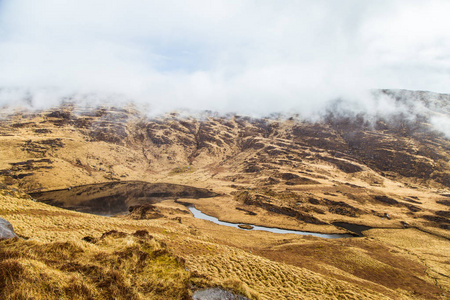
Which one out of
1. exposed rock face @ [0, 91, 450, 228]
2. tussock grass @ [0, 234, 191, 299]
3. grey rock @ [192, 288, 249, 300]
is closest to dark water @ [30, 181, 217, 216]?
exposed rock face @ [0, 91, 450, 228]

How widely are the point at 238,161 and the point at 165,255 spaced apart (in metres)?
144

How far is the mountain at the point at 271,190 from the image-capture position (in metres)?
20.9

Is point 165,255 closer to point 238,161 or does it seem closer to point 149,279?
point 149,279

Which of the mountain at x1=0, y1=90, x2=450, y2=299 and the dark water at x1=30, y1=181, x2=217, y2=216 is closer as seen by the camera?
the mountain at x1=0, y1=90, x2=450, y2=299

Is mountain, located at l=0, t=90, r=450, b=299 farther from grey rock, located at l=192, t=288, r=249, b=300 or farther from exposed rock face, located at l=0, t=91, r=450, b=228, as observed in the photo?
exposed rock face, located at l=0, t=91, r=450, b=228

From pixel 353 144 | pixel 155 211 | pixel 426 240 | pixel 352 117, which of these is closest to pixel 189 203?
pixel 155 211

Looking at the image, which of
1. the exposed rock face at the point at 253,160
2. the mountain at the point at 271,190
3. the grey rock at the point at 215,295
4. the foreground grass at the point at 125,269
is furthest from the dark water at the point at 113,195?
the grey rock at the point at 215,295

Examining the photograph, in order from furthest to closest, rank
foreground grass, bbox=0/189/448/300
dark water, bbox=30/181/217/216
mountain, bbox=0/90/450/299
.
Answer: dark water, bbox=30/181/217/216
mountain, bbox=0/90/450/299
foreground grass, bbox=0/189/448/300

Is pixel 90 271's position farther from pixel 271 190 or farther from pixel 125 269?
pixel 271 190

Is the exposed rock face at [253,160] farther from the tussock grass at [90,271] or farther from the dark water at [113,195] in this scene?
the tussock grass at [90,271]

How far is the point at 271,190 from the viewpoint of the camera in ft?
312

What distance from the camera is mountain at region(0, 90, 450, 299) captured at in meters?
20.9

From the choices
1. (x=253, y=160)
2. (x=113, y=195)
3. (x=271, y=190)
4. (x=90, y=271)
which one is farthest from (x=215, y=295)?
(x=253, y=160)

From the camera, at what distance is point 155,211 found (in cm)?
5850
